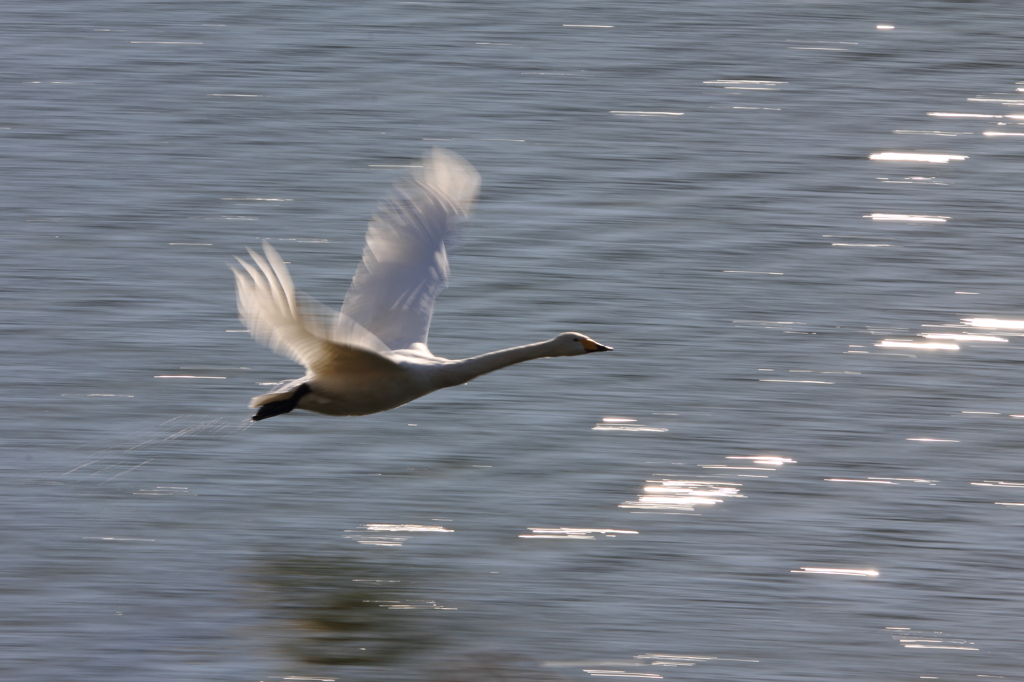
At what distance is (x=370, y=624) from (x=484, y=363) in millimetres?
1487

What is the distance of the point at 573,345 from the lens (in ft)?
29.7

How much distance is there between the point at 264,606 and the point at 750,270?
206 inches

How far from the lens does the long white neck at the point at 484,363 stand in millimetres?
8469

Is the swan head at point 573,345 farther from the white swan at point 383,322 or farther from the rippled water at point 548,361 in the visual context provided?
the rippled water at point 548,361

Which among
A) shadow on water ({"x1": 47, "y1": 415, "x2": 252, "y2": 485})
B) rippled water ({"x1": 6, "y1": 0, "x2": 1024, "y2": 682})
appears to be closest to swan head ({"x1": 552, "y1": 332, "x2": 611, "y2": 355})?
rippled water ({"x1": 6, "y1": 0, "x2": 1024, "y2": 682})

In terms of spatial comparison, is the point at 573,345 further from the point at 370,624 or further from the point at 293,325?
the point at 293,325

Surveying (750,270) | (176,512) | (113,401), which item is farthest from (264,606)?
(750,270)

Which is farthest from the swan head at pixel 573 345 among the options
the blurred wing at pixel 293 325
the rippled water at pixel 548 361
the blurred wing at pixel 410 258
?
the blurred wing at pixel 293 325

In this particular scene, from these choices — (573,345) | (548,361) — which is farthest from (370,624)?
(548,361)

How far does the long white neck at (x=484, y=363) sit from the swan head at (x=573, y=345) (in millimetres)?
83

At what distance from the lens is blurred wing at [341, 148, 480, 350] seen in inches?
363

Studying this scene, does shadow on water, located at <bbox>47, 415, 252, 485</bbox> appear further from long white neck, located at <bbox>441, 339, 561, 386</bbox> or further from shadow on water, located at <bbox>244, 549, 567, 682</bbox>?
long white neck, located at <bbox>441, 339, 561, 386</bbox>

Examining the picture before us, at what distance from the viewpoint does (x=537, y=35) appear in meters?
17.2

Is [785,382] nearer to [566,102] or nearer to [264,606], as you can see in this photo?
[264,606]
